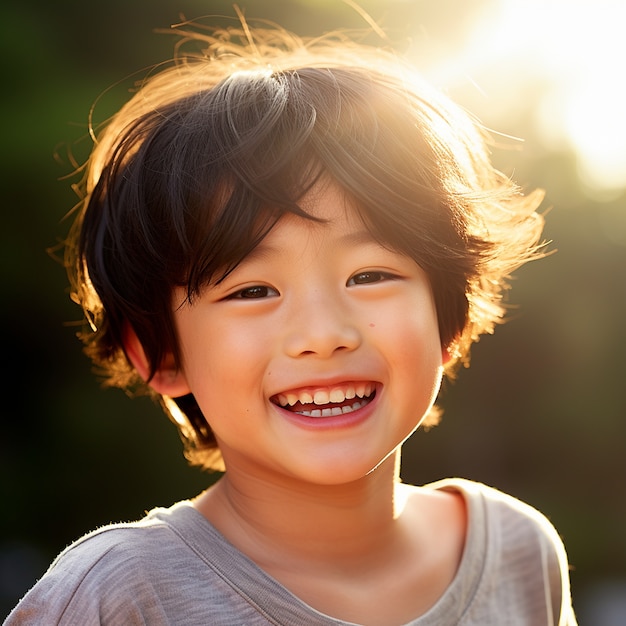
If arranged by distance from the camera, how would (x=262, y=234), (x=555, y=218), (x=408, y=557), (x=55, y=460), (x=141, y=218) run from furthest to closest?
(x=555, y=218) → (x=55, y=460) → (x=408, y=557) → (x=141, y=218) → (x=262, y=234)

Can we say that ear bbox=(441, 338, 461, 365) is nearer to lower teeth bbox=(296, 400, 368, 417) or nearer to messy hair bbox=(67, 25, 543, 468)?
messy hair bbox=(67, 25, 543, 468)

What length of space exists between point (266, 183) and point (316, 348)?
25 cm

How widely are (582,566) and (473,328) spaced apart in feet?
7.28

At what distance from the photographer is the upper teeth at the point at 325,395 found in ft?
4.62

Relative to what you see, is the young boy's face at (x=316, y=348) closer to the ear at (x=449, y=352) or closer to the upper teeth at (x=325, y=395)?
the upper teeth at (x=325, y=395)

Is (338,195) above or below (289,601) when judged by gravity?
above

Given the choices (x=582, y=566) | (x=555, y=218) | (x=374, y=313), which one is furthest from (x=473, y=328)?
(x=582, y=566)

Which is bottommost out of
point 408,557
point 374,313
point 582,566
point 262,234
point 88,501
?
point 582,566

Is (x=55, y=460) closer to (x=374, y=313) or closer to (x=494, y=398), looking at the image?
(x=494, y=398)

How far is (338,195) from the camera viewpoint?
4.67 feet

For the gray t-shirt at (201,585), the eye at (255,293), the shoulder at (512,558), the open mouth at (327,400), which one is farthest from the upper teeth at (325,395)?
the shoulder at (512,558)

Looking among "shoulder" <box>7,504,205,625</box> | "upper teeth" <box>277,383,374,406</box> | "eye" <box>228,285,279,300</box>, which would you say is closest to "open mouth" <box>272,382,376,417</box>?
"upper teeth" <box>277,383,374,406</box>

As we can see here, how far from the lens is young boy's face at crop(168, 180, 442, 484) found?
54.4 inches

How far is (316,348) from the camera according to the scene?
53.3 inches
